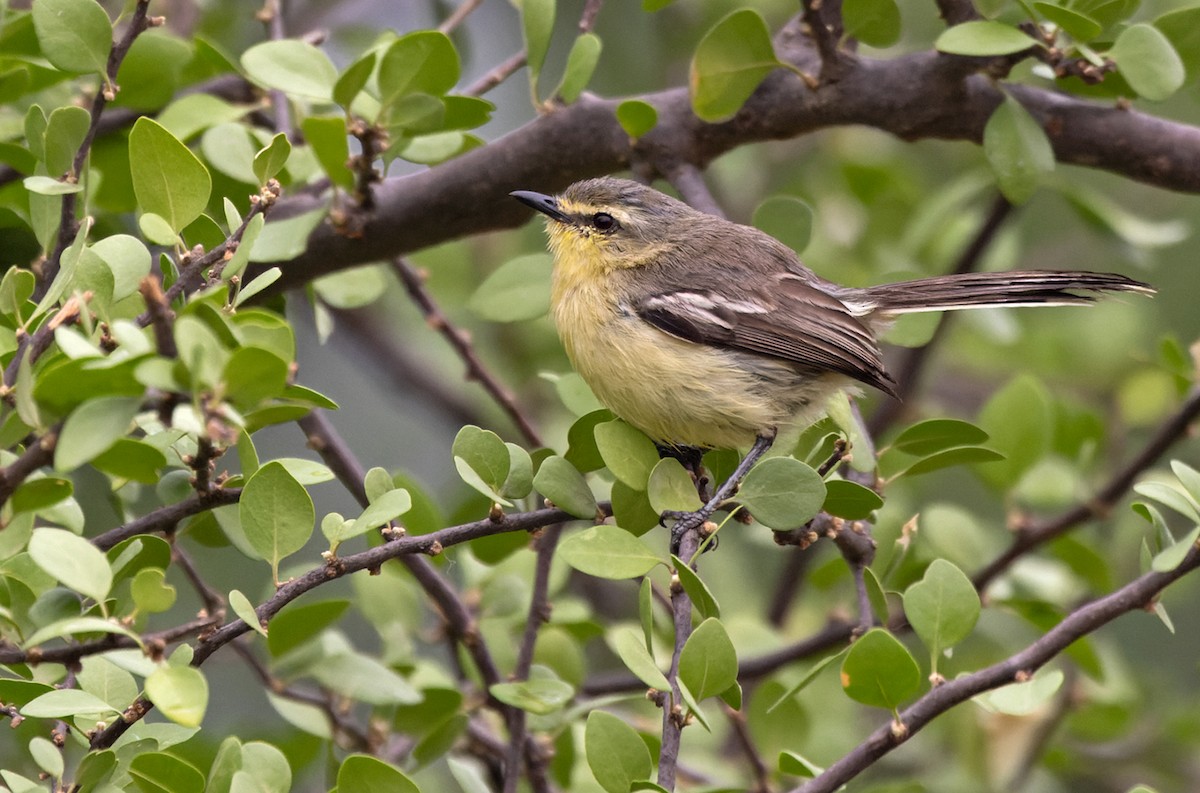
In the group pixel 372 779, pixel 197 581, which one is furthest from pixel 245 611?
pixel 197 581

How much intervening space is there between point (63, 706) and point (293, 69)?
1717 mm

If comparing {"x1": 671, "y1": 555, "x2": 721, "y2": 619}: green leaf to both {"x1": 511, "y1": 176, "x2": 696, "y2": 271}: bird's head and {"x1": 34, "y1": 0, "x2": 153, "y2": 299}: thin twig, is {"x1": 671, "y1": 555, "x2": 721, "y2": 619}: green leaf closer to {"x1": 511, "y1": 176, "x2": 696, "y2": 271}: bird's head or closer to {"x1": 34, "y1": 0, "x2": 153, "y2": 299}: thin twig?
{"x1": 34, "y1": 0, "x2": 153, "y2": 299}: thin twig

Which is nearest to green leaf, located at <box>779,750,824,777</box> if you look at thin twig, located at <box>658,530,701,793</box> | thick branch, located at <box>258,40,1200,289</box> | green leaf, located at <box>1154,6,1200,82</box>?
thin twig, located at <box>658,530,701,793</box>

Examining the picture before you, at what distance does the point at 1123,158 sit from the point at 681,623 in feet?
6.78

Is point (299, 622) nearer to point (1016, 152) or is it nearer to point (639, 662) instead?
point (639, 662)

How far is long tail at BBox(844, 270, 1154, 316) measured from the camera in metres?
3.84

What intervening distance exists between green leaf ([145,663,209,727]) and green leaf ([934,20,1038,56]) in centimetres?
232

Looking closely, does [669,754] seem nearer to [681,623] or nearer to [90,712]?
[681,623]

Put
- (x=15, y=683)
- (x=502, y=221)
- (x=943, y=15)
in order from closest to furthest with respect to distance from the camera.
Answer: (x=15, y=683), (x=943, y=15), (x=502, y=221)

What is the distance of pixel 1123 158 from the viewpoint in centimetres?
363

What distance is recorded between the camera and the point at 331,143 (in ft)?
10.1

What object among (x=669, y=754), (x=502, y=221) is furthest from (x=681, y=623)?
(x=502, y=221)

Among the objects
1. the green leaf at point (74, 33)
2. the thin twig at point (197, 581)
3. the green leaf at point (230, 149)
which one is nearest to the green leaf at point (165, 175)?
the green leaf at point (74, 33)

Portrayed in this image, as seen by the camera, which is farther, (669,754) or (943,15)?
(943,15)
